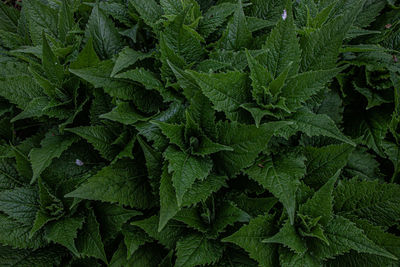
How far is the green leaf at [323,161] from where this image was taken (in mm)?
2391

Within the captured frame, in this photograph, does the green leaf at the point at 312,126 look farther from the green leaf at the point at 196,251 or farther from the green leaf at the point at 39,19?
the green leaf at the point at 39,19

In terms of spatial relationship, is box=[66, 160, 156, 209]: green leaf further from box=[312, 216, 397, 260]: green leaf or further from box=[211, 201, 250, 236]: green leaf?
box=[312, 216, 397, 260]: green leaf

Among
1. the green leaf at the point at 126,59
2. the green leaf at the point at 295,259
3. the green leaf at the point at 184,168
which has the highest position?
the green leaf at the point at 126,59

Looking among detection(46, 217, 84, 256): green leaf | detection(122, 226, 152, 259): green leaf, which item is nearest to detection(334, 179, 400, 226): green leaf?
detection(122, 226, 152, 259): green leaf

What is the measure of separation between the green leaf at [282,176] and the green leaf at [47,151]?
53.6 inches

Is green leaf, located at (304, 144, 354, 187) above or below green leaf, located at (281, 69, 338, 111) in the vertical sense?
below

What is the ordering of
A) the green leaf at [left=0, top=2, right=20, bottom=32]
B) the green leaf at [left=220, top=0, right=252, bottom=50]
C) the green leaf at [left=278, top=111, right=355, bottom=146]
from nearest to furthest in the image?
1. the green leaf at [left=278, top=111, right=355, bottom=146]
2. the green leaf at [left=220, top=0, right=252, bottom=50]
3. the green leaf at [left=0, top=2, right=20, bottom=32]

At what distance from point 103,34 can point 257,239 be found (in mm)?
2005

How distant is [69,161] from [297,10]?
2213 mm

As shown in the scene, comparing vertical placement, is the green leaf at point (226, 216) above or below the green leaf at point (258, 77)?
below

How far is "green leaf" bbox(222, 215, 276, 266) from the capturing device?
2107 mm

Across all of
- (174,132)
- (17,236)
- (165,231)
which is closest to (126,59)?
(174,132)

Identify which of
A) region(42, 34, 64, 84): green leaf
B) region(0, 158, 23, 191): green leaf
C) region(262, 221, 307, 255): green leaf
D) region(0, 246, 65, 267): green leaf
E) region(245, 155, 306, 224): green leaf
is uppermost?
region(42, 34, 64, 84): green leaf

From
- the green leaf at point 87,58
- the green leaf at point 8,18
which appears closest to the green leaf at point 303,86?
the green leaf at point 87,58
